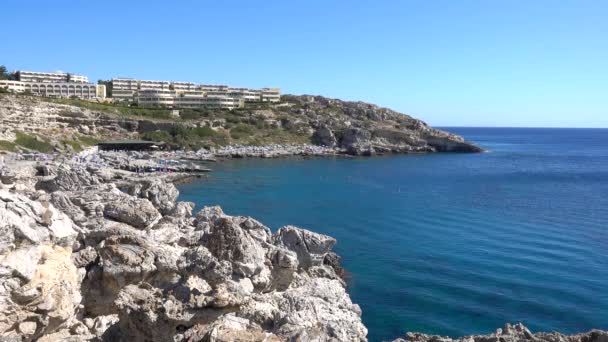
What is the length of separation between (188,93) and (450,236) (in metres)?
104

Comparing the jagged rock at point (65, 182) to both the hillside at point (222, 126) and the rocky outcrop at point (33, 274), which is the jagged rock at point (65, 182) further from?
the hillside at point (222, 126)

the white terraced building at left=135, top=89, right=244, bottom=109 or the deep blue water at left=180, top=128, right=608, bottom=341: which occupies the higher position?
the white terraced building at left=135, top=89, right=244, bottom=109

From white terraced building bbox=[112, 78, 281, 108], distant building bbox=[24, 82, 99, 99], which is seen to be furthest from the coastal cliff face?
distant building bbox=[24, 82, 99, 99]

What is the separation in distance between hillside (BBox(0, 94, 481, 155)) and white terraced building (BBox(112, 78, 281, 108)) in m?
6.42

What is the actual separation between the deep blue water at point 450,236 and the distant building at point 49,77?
7690 centimetres

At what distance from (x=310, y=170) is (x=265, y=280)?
56.3m

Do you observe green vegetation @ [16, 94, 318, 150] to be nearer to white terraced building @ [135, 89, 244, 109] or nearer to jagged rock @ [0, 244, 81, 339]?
white terraced building @ [135, 89, 244, 109]

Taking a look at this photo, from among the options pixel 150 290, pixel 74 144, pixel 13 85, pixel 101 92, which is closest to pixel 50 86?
pixel 13 85

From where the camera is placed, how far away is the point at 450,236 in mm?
31109

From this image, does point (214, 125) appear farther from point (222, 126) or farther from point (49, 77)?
point (49, 77)

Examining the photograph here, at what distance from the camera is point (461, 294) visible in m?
20.8

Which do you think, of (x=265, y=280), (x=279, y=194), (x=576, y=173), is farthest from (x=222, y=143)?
(x=265, y=280)

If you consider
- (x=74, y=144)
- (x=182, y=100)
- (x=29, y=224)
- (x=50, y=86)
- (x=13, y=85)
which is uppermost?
(x=50, y=86)

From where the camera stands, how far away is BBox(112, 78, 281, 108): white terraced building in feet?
377
